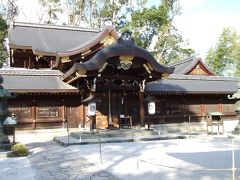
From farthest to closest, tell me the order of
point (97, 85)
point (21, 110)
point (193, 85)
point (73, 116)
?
point (193, 85) < point (73, 116) < point (97, 85) < point (21, 110)

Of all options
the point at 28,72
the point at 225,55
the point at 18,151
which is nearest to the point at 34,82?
the point at 28,72

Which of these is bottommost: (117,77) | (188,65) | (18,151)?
(18,151)

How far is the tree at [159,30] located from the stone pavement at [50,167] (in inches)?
1052

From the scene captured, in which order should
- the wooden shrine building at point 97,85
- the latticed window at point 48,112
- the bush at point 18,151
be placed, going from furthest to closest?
1. the latticed window at point 48,112
2. the wooden shrine building at point 97,85
3. the bush at point 18,151

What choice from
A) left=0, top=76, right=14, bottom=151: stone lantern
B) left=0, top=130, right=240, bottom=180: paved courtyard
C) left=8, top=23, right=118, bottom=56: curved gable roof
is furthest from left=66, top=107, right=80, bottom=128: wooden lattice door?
left=0, top=76, right=14, bottom=151: stone lantern

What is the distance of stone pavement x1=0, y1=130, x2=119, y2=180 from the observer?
28.2 ft

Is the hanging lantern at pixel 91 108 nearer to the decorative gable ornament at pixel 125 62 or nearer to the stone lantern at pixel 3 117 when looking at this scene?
the decorative gable ornament at pixel 125 62

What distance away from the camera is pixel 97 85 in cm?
1988

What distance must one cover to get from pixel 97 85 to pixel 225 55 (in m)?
34.7

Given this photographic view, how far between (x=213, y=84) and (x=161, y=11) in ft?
46.3

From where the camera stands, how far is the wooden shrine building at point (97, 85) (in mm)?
18109

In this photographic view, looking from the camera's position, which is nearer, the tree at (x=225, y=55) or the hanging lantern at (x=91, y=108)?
the hanging lantern at (x=91, y=108)

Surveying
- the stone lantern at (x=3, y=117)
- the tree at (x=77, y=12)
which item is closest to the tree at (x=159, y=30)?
the tree at (x=77, y=12)

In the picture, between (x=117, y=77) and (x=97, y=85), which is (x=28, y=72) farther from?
(x=117, y=77)
